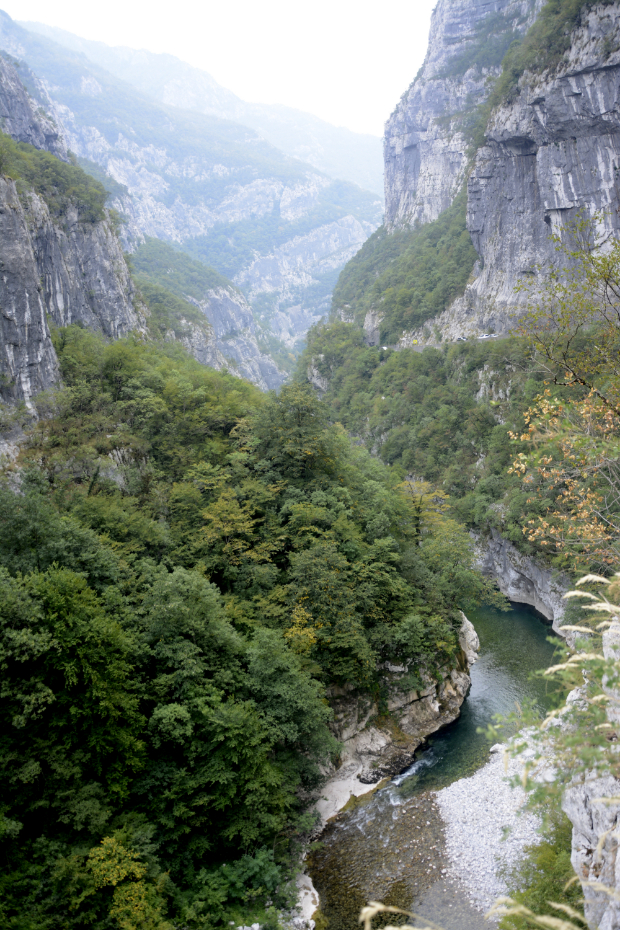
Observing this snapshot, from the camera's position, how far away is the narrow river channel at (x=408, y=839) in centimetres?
1276

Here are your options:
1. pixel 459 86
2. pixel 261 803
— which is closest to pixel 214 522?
pixel 261 803

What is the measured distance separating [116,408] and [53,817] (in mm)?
17530

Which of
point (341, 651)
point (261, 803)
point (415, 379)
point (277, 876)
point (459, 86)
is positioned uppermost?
point (459, 86)

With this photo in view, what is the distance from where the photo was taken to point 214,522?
A: 1941 cm

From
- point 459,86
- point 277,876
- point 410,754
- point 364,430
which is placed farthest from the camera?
point 459,86

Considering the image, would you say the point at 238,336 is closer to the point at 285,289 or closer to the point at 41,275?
the point at 285,289

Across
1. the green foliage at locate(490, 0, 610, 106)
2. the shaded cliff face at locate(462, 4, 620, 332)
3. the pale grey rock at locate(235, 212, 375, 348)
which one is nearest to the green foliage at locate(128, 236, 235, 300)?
the pale grey rock at locate(235, 212, 375, 348)

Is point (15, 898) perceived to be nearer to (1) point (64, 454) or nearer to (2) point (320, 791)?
(2) point (320, 791)

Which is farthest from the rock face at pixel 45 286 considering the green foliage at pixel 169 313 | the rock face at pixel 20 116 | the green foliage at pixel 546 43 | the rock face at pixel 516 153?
the green foliage at pixel 546 43

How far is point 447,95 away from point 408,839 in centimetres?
10650

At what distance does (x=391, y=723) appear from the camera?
19812mm

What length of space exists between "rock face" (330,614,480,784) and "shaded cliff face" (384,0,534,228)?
79.0 meters

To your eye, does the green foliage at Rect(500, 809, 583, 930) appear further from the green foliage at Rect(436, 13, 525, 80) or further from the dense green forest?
the green foliage at Rect(436, 13, 525, 80)

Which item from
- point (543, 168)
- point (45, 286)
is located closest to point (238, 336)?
point (543, 168)
